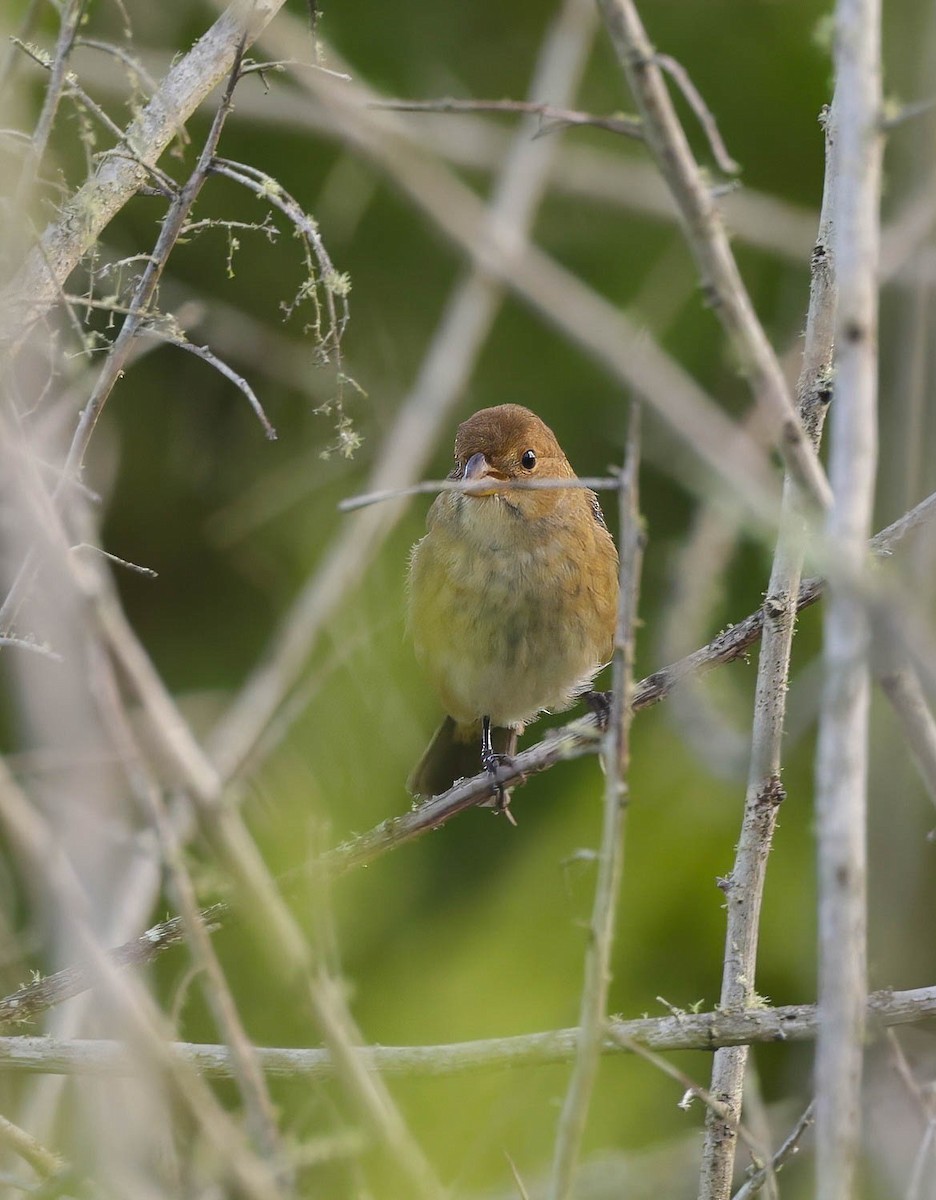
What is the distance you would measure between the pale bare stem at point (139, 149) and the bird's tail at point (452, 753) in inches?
102

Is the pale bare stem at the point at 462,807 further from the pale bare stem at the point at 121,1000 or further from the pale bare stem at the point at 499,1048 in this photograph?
the pale bare stem at the point at 121,1000

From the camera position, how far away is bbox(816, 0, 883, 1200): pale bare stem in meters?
1.52

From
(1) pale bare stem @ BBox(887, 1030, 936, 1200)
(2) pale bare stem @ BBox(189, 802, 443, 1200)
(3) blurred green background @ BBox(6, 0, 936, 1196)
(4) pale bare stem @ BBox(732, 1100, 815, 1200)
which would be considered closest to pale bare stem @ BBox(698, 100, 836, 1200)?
(4) pale bare stem @ BBox(732, 1100, 815, 1200)

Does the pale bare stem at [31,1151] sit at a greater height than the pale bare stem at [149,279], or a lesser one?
lesser

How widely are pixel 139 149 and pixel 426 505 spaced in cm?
345

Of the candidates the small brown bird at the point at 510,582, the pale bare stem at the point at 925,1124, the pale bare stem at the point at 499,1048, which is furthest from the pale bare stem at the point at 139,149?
the pale bare stem at the point at 925,1124

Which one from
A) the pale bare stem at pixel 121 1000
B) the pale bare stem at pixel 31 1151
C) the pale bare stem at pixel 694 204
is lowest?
the pale bare stem at pixel 31 1151

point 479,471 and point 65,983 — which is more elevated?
point 479,471

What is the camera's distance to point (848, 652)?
60.4 inches

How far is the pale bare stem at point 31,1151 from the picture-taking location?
221 centimetres

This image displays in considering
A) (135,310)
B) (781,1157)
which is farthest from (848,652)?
(135,310)

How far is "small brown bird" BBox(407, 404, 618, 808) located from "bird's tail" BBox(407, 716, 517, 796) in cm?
39

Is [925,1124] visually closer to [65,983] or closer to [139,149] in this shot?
[65,983]

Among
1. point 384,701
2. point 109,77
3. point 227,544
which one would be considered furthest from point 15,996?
point 109,77
